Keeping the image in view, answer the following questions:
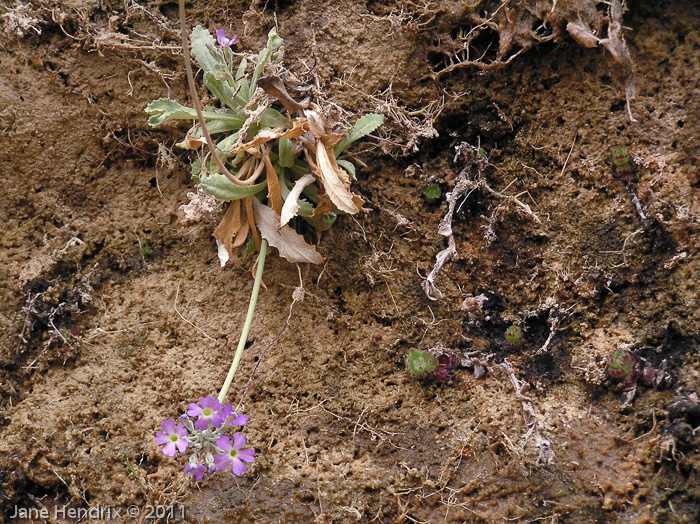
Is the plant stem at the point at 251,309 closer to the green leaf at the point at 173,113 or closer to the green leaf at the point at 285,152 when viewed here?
the green leaf at the point at 285,152

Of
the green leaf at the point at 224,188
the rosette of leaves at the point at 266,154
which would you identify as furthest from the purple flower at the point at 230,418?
the green leaf at the point at 224,188

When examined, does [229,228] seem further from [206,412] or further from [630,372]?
[630,372]

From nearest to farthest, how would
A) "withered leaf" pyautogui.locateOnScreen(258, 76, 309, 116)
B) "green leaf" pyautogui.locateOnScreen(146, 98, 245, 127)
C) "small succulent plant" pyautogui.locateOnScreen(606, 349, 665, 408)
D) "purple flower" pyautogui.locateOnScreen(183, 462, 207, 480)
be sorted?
"purple flower" pyautogui.locateOnScreen(183, 462, 207, 480) < "small succulent plant" pyautogui.locateOnScreen(606, 349, 665, 408) < "withered leaf" pyautogui.locateOnScreen(258, 76, 309, 116) < "green leaf" pyautogui.locateOnScreen(146, 98, 245, 127)

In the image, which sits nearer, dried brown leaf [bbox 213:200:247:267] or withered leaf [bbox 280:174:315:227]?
withered leaf [bbox 280:174:315:227]

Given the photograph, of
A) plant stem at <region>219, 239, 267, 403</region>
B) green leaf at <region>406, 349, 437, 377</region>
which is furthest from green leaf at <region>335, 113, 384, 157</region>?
green leaf at <region>406, 349, 437, 377</region>

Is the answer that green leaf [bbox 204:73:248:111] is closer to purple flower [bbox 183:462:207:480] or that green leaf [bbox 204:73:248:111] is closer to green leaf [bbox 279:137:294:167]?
green leaf [bbox 279:137:294:167]

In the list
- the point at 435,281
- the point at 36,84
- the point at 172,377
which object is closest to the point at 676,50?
the point at 435,281
